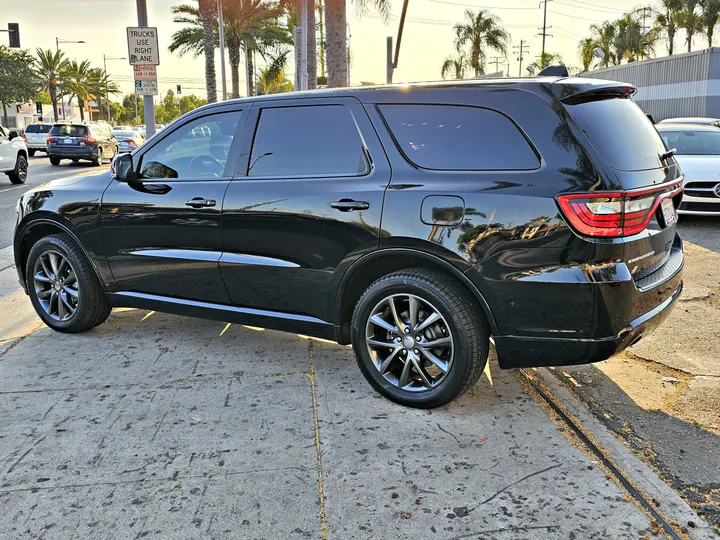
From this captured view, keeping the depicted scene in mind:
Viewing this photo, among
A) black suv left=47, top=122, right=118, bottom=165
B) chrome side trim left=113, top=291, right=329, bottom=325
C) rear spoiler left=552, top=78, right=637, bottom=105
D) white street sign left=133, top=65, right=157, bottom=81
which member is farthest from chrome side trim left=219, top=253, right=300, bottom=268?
black suv left=47, top=122, right=118, bottom=165

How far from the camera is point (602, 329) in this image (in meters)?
3.41

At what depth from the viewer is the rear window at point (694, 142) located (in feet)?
35.5

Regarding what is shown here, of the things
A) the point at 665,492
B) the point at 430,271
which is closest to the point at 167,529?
the point at 430,271

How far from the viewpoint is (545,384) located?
4.36 metres

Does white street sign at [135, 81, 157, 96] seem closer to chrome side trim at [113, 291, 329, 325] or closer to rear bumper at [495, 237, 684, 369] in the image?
chrome side trim at [113, 291, 329, 325]

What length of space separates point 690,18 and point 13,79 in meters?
53.9

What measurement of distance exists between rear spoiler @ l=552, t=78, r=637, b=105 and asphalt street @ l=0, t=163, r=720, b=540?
1698 millimetres

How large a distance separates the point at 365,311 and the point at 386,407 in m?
0.56

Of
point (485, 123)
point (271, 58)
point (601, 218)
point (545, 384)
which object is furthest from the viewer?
point (271, 58)

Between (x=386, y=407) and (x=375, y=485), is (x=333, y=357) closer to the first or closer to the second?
(x=386, y=407)

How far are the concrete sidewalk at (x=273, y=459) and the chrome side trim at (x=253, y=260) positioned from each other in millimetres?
740

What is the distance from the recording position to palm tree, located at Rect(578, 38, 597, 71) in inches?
2478

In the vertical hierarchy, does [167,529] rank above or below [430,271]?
below

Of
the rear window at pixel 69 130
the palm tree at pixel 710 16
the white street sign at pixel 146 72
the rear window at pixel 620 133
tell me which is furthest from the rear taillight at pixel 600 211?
the palm tree at pixel 710 16
